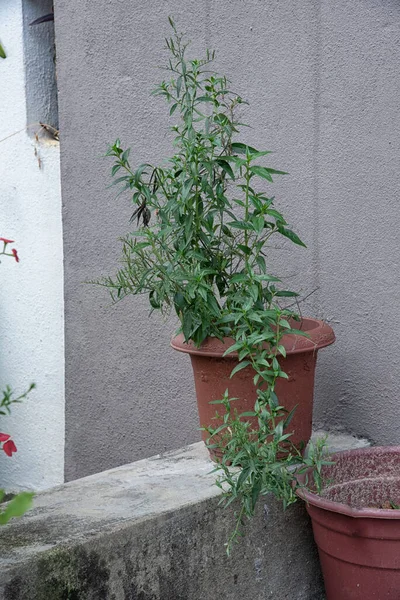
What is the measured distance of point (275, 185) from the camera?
107 inches

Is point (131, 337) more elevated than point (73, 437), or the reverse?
point (131, 337)

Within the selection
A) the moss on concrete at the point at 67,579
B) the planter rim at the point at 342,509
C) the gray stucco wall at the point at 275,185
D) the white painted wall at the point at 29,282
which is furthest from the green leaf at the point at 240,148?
the white painted wall at the point at 29,282

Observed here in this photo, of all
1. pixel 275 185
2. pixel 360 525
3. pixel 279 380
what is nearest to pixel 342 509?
pixel 360 525

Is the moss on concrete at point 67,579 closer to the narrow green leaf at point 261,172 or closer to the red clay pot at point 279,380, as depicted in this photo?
the red clay pot at point 279,380

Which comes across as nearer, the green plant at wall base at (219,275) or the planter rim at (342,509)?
the planter rim at (342,509)

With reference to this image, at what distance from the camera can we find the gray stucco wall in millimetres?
2510

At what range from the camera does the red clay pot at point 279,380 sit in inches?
88.3

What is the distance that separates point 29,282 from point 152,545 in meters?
1.85

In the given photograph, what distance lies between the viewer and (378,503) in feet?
7.26

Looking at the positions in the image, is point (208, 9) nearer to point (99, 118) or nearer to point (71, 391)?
point (99, 118)

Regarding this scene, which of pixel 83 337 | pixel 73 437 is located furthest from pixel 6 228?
pixel 73 437

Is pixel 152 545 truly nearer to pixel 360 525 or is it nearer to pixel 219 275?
pixel 360 525

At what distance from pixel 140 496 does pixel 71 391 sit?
1338mm

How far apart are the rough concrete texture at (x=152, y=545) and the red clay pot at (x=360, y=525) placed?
183 mm
